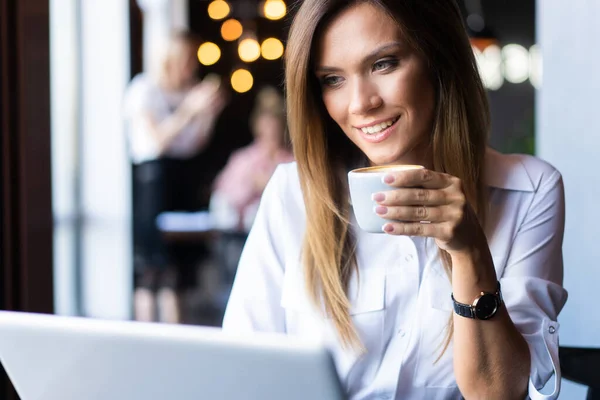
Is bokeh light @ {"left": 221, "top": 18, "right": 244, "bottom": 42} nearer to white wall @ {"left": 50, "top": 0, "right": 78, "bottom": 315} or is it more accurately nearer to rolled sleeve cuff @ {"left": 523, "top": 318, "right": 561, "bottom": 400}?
white wall @ {"left": 50, "top": 0, "right": 78, "bottom": 315}

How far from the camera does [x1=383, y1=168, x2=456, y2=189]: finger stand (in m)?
1.01

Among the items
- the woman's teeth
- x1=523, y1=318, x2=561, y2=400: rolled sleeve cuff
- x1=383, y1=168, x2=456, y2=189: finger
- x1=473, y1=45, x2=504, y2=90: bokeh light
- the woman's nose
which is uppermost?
x1=473, y1=45, x2=504, y2=90: bokeh light

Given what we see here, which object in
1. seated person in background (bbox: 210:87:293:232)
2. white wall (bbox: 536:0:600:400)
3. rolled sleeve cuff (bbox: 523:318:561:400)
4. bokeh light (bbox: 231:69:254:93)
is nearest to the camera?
rolled sleeve cuff (bbox: 523:318:561:400)

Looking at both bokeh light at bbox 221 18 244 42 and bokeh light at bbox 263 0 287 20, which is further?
bokeh light at bbox 221 18 244 42

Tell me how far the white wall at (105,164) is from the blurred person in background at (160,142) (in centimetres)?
10

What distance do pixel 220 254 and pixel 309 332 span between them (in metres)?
4.13

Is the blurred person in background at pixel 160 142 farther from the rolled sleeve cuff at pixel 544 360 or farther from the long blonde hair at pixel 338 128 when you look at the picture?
the rolled sleeve cuff at pixel 544 360

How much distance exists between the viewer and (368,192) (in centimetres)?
103

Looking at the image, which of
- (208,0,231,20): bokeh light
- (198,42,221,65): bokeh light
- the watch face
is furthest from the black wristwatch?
(198,42,221,65): bokeh light

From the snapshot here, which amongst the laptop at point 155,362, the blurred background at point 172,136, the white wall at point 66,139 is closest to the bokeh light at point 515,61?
the blurred background at point 172,136

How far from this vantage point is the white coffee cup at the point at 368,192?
102 centimetres

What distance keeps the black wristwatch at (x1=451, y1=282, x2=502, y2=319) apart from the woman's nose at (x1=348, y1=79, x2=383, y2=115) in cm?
38

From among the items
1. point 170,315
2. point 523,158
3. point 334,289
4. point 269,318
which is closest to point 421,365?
point 334,289

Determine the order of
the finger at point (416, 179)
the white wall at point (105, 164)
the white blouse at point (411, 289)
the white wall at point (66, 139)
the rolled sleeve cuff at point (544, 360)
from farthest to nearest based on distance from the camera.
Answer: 1. the white wall at point (105, 164)
2. the white wall at point (66, 139)
3. the white blouse at point (411, 289)
4. the rolled sleeve cuff at point (544, 360)
5. the finger at point (416, 179)
